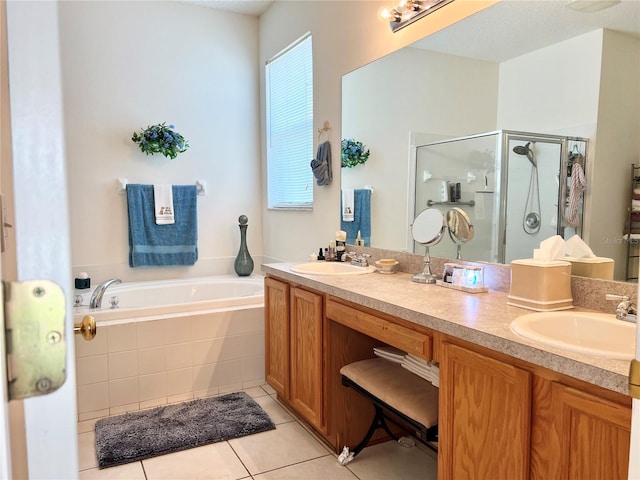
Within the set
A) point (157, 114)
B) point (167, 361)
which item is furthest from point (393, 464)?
point (157, 114)

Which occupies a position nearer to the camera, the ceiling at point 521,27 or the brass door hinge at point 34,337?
the brass door hinge at point 34,337

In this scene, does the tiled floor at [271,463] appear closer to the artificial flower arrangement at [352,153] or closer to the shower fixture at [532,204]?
the shower fixture at [532,204]

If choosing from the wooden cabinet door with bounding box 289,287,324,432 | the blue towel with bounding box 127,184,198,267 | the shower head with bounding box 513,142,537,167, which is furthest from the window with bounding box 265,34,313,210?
the shower head with bounding box 513,142,537,167

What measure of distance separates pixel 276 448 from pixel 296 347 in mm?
494

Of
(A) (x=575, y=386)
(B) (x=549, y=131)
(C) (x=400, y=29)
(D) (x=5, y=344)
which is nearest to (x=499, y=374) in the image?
(A) (x=575, y=386)

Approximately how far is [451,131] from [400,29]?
25.8 inches

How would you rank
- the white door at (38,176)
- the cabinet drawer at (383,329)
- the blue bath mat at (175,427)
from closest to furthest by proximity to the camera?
the white door at (38,176) < the cabinet drawer at (383,329) < the blue bath mat at (175,427)

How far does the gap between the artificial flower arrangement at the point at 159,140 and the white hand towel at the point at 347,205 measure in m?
1.55

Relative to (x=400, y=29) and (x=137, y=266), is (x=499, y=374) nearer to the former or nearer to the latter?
(x=400, y=29)

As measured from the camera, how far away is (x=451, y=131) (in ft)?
7.04

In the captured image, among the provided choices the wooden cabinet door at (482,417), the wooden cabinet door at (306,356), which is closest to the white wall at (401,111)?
the wooden cabinet door at (306,356)

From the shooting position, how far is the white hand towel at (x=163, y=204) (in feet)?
12.2

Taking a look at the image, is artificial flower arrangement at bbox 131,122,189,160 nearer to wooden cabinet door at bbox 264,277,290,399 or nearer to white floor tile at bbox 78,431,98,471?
wooden cabinet door at bbox 264,277,290,399

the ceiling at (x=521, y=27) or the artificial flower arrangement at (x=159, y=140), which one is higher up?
the ceiling at (x=521, y=27)
